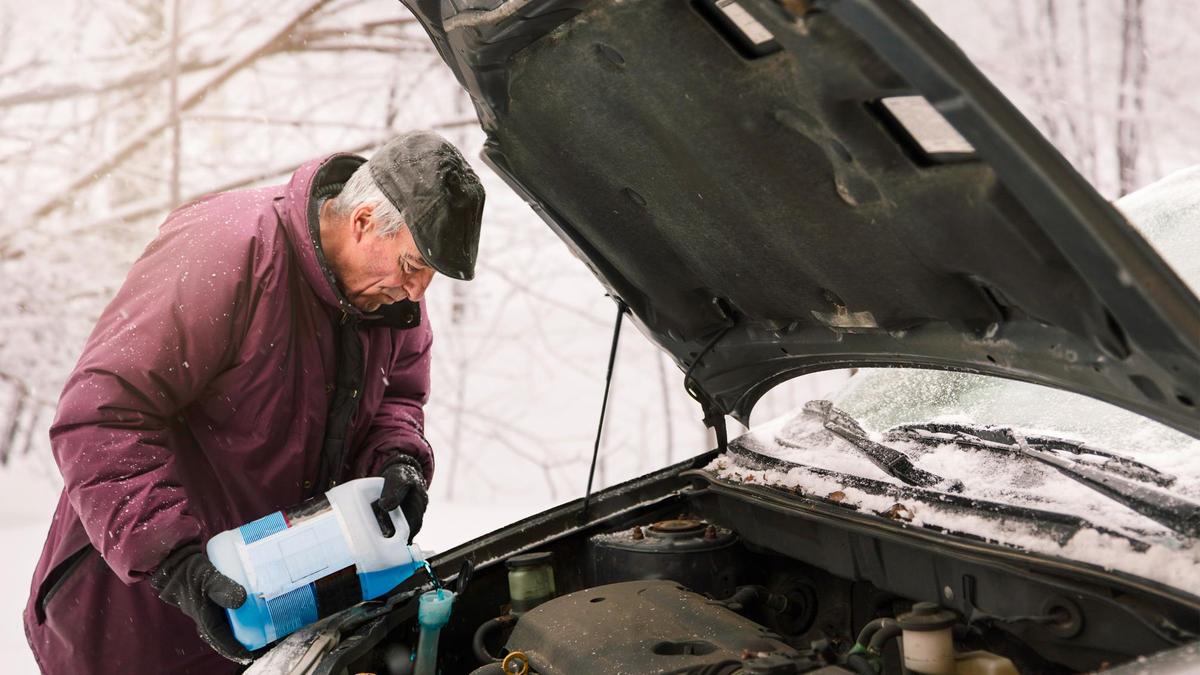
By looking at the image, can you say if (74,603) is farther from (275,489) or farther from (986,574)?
(986,574)

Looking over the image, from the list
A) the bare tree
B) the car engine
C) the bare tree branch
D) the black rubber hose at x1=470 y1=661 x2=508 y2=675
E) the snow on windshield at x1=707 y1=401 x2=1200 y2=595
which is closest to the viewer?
the snow on windshield at x1=707 y1=401 x2=1200 y2=595

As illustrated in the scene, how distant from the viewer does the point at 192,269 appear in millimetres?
2109

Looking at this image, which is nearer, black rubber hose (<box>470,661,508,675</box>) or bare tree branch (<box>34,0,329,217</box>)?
black rubber hose (<box>470,661,508,675</box>)

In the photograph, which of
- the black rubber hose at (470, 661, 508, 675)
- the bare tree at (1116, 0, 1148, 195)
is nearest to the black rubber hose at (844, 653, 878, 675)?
the black rubber hose at (470, 661, 508, 675)

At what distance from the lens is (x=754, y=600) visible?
6.78 feet

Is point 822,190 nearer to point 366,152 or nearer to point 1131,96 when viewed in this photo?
point 366,152

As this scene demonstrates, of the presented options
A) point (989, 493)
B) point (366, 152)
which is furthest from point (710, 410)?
point (366, 152)

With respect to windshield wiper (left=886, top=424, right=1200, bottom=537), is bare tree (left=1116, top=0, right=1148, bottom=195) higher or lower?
higher

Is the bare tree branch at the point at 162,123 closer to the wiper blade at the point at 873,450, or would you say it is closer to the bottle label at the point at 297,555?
the bottle label at the point at 297,555

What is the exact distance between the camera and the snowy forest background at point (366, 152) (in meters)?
6.75

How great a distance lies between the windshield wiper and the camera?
4.57 feet

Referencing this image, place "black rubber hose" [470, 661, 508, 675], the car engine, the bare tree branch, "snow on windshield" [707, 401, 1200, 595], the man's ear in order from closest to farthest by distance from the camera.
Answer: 1. "snow on windshield" [707, 401, 1200, 595]
2. the car engine
3. "black rubber hose" [470, 661, 508, 675]
4. the man's ear
5. the bare tree branch

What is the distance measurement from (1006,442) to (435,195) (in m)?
1.26

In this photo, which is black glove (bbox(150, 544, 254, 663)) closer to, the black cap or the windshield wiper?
the black cap
